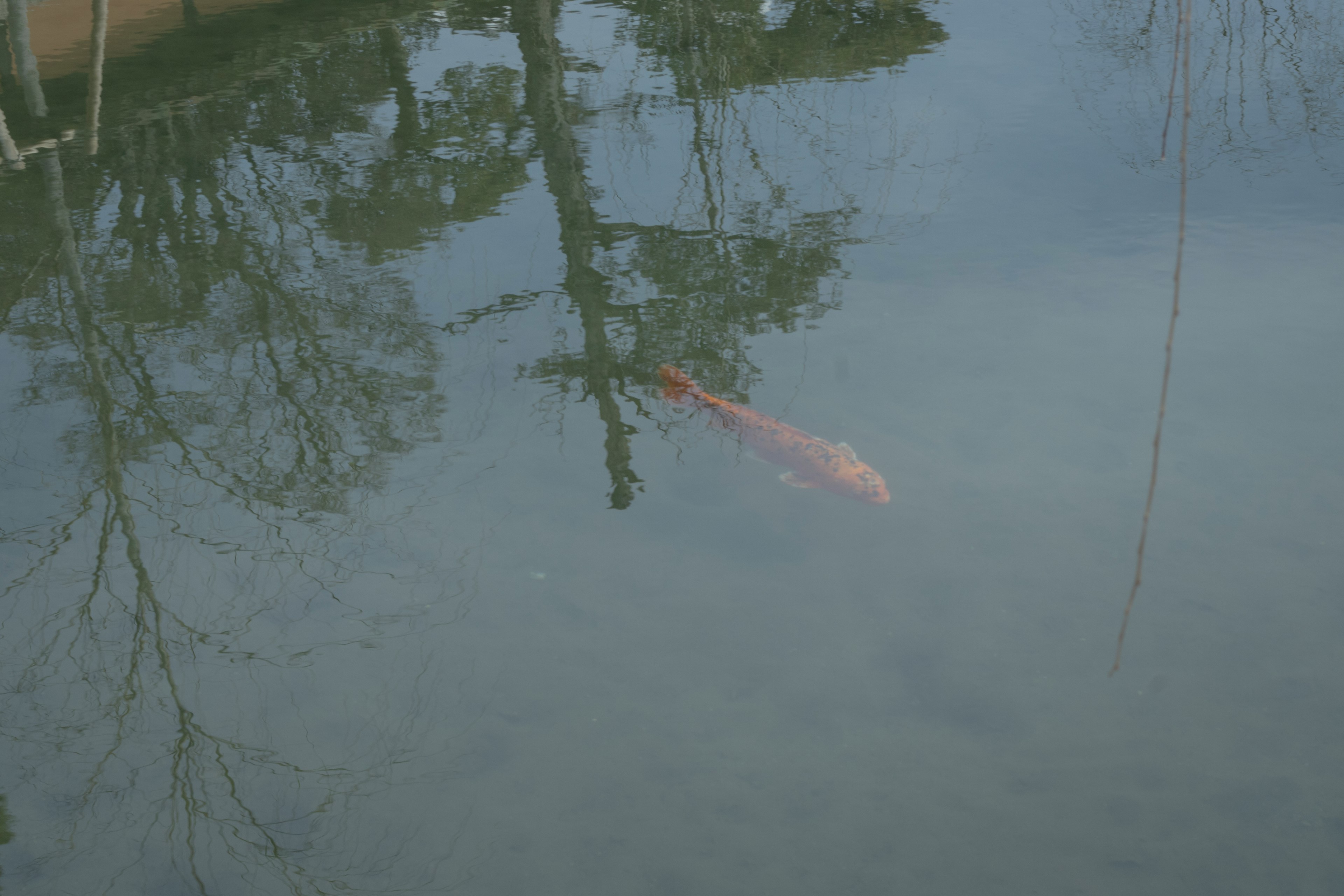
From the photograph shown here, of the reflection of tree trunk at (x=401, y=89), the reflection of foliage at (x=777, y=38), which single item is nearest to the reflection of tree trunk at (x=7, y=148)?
the reflection of tree trunk at (x=401, y=89)

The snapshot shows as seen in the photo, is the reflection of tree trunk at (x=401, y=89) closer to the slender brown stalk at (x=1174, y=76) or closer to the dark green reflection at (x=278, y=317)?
the dark green reflection at (x=278, y=317)

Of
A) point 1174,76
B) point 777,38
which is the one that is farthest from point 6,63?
point 1174,76

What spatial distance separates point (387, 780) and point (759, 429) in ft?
8.54

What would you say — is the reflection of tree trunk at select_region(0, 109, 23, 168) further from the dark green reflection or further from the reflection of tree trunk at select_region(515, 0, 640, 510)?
the reflection of tree trunk at select_region(515, 0, 640, 510)

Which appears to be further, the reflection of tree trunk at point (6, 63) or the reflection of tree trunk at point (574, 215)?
the reflection of tree trunk at point (6, 63)

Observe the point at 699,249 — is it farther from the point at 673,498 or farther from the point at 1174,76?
the point at 1174,76

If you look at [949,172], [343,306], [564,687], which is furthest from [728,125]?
[564,687]

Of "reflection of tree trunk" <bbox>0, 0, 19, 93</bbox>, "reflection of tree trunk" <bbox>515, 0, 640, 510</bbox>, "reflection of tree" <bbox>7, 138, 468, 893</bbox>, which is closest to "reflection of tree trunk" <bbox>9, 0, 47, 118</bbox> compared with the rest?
"reflection of tree trunk" <bbox>0, 0, 19, 93</bbox>

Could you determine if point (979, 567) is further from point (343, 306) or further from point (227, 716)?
point (343, 306)

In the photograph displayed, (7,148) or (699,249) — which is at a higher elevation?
(7,148)

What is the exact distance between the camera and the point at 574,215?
7.86 m

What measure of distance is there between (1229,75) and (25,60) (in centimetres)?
1081

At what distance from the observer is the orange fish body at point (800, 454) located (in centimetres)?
515

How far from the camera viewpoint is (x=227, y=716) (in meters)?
4.35
